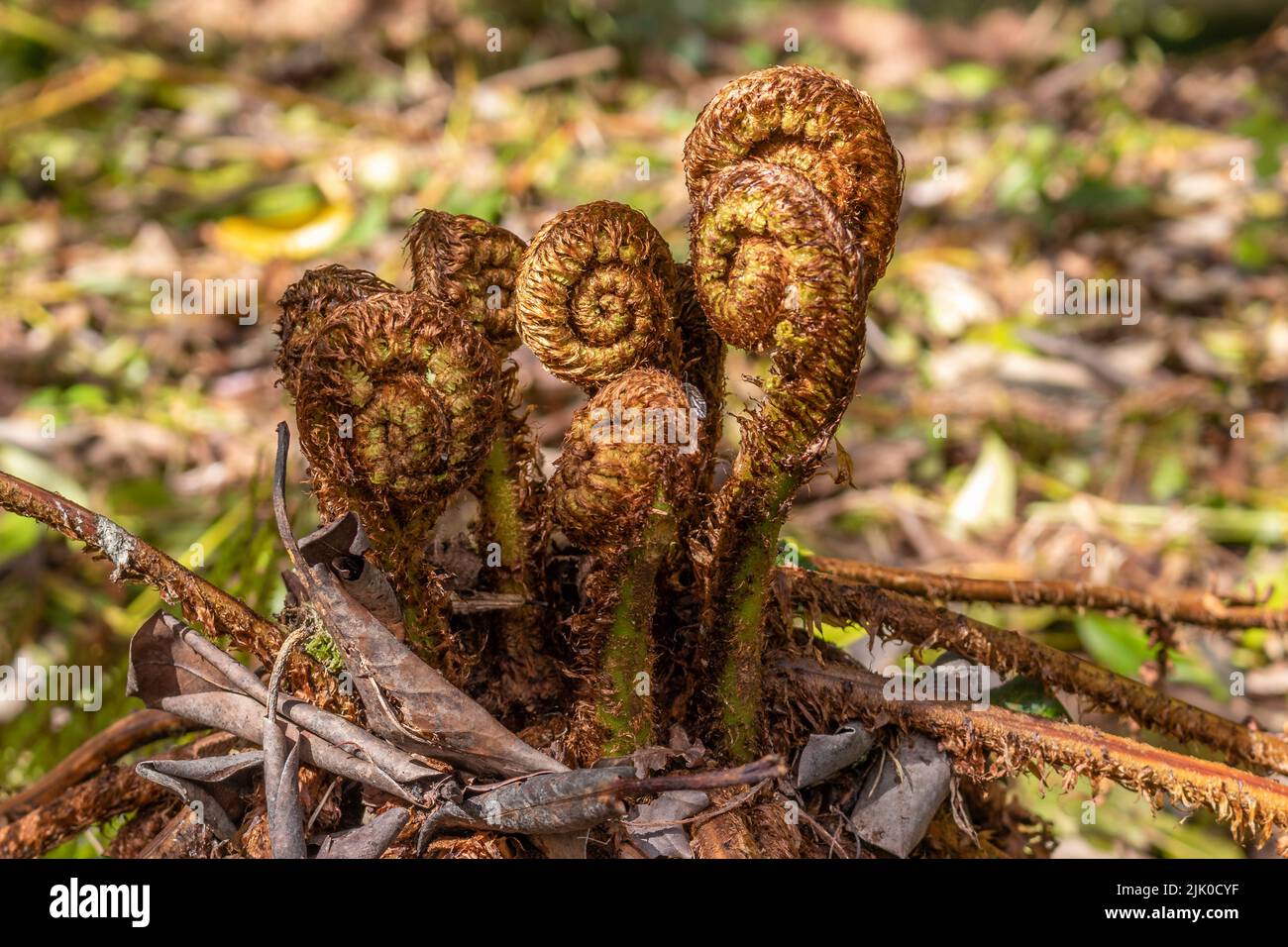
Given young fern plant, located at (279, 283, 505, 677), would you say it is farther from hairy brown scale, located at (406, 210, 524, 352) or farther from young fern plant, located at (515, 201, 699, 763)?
hairy brown scale, located at (406, 210, 524, 352)

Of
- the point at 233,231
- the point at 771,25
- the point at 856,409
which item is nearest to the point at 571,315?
the point at 856,409

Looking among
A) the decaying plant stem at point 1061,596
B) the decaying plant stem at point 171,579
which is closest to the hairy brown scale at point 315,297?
the decaying plant stem at point 171,579

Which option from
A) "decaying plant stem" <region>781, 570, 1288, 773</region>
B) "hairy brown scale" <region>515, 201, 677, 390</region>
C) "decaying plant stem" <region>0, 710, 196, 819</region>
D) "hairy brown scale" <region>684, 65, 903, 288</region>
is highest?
"hairy brown scale" <region>684, 65, 903, 288</region>

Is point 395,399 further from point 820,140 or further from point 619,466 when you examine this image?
point 820,140

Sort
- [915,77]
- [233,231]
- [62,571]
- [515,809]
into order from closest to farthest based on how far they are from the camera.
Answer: [515,809] → [62,571] → [233,231] → [915,77]

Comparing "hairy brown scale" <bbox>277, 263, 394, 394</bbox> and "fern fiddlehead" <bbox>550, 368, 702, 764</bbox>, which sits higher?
"hairy brown scale" <bbox>277, 263, 394, 394</bbox>

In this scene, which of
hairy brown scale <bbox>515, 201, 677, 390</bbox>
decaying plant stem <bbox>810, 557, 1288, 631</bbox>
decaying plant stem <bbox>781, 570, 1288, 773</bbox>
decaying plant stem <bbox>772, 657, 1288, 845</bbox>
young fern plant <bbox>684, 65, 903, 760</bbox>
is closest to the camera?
young fern plant <bbox>684, 65, 903, 760</bbox>

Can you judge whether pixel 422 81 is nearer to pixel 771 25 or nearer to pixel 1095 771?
pixel 771 25

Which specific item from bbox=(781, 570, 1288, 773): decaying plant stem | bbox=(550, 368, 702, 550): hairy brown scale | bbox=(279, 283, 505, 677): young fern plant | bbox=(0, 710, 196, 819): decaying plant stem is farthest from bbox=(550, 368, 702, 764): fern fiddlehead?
bbox=(0, 710, 196, 819): decaying plant stem
